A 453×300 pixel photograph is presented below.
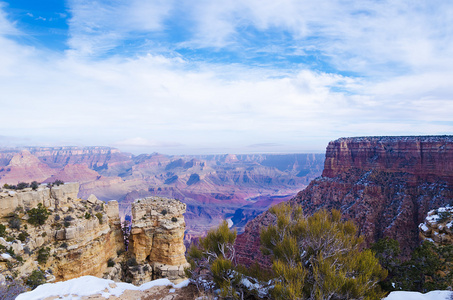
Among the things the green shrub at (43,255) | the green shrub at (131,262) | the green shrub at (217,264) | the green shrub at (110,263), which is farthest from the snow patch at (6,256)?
the green shrub at (217,264)

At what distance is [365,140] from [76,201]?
66.1 metres

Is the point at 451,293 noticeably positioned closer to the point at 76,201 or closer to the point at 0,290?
the point at 0,290

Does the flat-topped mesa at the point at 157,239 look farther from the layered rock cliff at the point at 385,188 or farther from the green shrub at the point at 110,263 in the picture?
the layered rock cliff at the point at 385,188

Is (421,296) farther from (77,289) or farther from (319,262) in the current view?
(77,289)

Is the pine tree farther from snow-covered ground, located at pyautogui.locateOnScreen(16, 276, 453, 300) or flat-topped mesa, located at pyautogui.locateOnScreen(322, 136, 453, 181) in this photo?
flat-topped mesa, located at pyautogui.locateOnScreen(322, 136, 453, 181)

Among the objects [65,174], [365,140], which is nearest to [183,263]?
[365,140]

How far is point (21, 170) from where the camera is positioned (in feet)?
548

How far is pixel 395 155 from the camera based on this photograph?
53938 mm

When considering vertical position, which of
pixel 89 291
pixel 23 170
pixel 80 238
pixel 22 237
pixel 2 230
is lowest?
pixel 23 170

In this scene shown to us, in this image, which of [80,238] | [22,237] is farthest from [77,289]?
[80,238]

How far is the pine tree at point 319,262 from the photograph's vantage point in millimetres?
7617

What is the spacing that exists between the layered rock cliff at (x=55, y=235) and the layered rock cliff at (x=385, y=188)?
31.8 metres

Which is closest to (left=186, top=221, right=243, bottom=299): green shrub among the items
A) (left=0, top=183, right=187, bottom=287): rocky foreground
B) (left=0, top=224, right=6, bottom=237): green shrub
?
(left=0, top=183, right=187, bottom=287): rocky foreground

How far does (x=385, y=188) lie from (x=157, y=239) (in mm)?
47258
